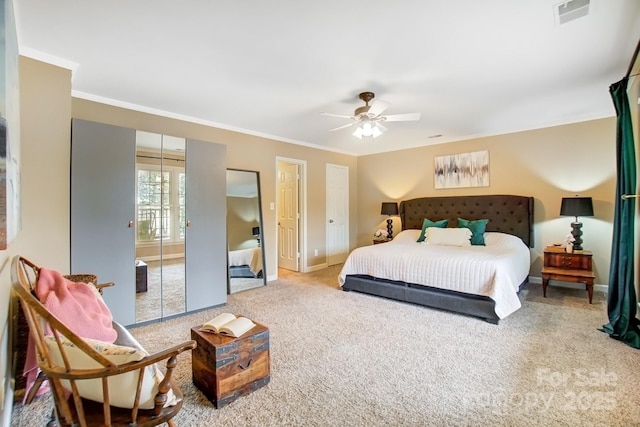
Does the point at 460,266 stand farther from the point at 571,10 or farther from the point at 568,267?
the point at 571,10

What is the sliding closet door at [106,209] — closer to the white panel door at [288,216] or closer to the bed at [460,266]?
the bed at [460,266]

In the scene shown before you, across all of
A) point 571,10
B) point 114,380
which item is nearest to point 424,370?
point 114,380

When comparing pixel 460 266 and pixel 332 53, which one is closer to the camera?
pixel 332 53

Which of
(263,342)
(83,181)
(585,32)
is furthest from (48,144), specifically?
(585,32)

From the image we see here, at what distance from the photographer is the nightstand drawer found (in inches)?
149

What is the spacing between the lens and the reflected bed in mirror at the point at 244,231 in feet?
14.4

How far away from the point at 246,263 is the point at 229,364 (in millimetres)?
2764

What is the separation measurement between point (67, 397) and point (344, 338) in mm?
2042

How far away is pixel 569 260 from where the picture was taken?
3.88 m

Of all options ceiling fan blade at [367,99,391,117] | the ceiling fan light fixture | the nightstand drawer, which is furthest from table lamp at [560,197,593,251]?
ceiling fan blade at [367,99,391,117]

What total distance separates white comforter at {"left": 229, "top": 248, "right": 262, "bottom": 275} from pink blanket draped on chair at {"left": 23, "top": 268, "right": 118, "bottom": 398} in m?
2.45

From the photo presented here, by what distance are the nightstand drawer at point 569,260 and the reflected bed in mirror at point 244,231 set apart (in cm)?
406

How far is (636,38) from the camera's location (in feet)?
7.23

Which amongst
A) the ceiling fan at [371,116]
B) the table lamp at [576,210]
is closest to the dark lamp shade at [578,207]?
the table lamp at [576,210]
